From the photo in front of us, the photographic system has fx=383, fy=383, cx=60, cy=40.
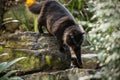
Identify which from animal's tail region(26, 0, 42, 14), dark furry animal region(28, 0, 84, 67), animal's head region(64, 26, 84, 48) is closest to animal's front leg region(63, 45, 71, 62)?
dark furry animal region(28, 0, 84, 67)

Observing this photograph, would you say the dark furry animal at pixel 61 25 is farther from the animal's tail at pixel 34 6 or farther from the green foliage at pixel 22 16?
the green foliage at pixel 22 16

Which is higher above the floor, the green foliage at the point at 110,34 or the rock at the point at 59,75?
the green foliage at the point at 110,34

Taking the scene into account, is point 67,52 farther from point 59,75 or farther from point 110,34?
point 110,34

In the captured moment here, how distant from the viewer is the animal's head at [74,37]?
5.97 meters

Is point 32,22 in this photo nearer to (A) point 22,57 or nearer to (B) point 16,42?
(B) point 16,42

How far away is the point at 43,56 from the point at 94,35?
7.16ft

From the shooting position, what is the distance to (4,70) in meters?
6.34

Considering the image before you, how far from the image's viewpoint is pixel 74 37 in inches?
235

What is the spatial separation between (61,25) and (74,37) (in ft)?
1.37

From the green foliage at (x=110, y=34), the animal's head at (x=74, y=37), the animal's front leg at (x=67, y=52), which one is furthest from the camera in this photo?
the animal's front leg at (x=67, y=52)

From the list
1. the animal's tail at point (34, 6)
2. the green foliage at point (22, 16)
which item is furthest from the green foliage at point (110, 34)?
the green foliage at point (22, 16)

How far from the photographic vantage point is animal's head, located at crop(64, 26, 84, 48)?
5.97 m

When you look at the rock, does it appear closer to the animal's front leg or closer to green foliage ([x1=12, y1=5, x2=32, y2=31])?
the animal's front leg

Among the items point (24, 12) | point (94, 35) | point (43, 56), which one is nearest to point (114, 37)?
point (94, 35)
